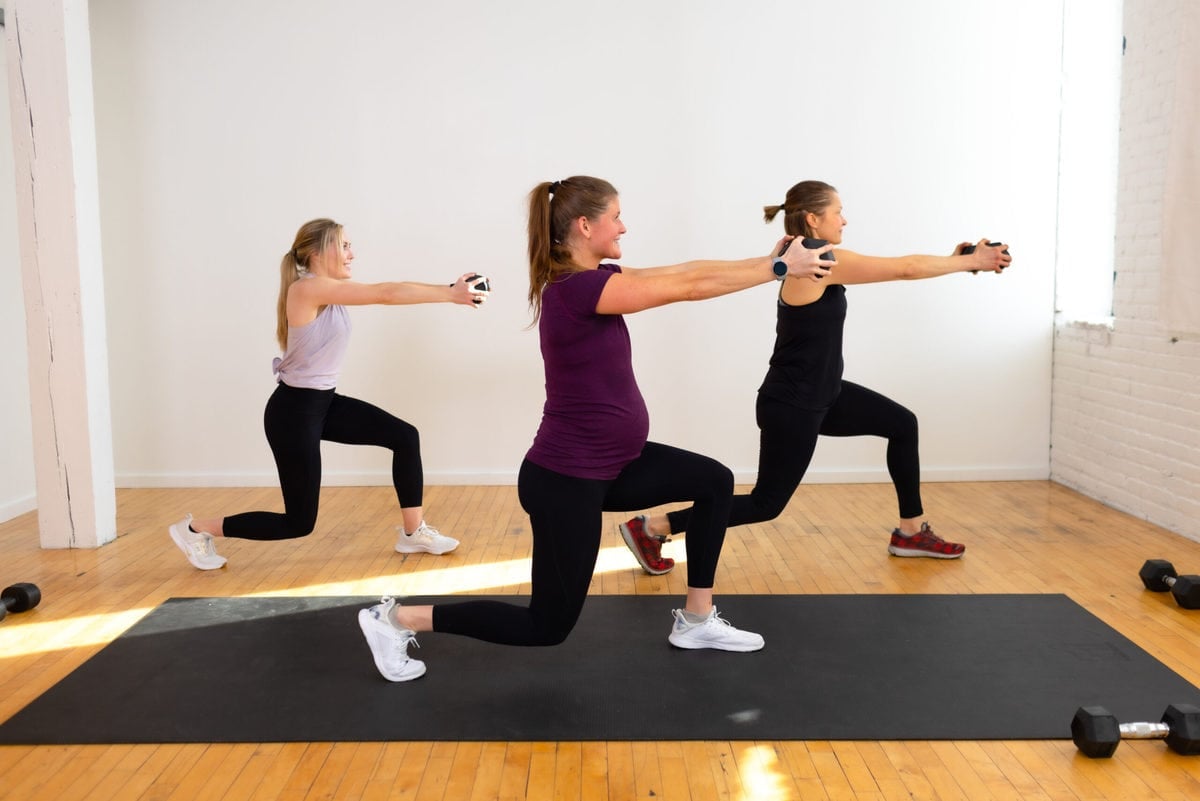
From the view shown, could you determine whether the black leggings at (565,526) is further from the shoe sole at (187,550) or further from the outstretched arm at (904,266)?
the shoe sole at (187,550)

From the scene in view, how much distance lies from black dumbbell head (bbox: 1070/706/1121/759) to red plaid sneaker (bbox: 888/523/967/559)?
1752 mm

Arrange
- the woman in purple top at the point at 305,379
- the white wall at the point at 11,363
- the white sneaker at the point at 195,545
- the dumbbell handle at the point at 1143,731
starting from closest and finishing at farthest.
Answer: the dumbbell handle at the point at 1143,731 → the woman in purple top at the point at 305,379 → the white sneaker at the point at 195,545 → the white wall at the point at 11,363

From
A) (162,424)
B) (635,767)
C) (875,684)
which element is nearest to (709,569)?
(875,684)

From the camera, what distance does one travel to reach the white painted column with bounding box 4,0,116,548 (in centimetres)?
443

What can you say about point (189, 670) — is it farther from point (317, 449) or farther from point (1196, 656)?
point (1196, 656)

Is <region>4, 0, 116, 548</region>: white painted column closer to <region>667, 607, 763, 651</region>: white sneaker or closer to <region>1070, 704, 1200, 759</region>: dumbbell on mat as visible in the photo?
<region>667, 607, 763, 651</region>: white sneaker

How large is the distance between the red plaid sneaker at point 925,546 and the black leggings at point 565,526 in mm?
1547

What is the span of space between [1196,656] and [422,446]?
3861 mm

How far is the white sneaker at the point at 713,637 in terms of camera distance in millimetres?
3225

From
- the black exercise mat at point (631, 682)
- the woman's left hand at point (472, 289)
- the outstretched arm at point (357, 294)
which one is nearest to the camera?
the black exercise mat at point (631, 682)

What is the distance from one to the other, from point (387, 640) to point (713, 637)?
37.3 inches

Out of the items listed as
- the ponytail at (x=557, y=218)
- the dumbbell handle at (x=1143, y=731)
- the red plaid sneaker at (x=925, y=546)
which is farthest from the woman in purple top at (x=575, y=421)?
the red plaid sneaker at (x=925, y=546)

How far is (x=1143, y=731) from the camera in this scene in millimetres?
2557

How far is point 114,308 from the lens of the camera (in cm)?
584
